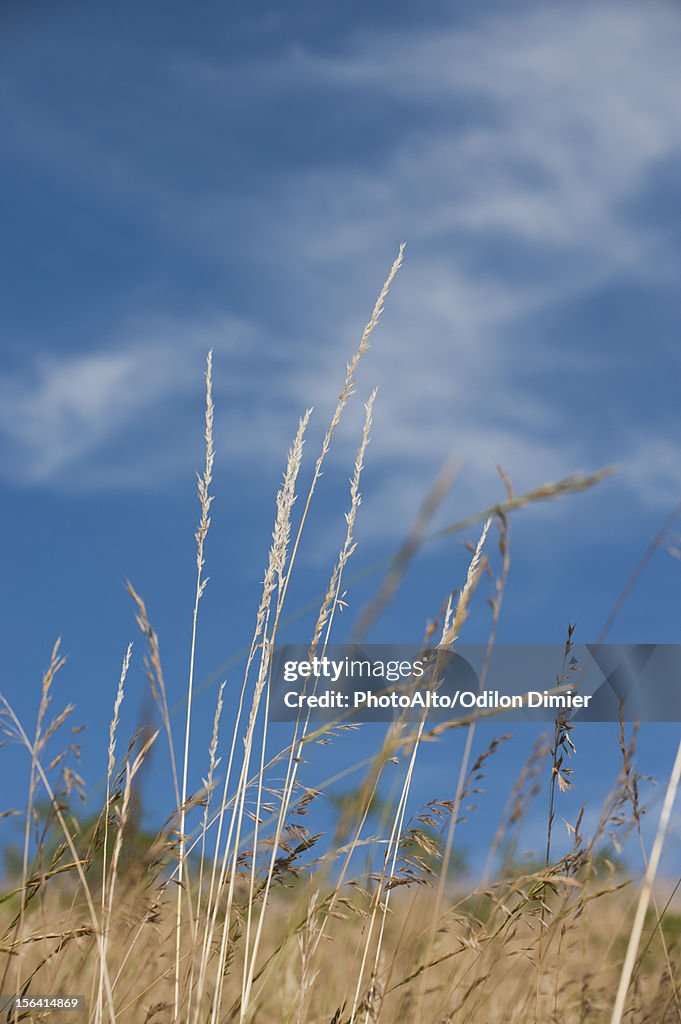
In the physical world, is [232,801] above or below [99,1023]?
above

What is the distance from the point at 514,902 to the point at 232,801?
2.45ft

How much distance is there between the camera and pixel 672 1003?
242 centimetres

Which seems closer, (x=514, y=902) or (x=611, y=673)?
(x=514, y=902)

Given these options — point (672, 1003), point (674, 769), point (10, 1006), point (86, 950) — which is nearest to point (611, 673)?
point (674, 769)

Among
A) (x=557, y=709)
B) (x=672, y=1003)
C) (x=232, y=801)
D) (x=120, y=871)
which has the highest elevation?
(x=557, y=709)

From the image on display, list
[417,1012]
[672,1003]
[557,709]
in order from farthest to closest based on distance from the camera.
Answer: [672,1003] < [557,709] < [417,1012]

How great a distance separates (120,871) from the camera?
2.09 m

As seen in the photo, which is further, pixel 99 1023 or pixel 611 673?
pixel 611 673

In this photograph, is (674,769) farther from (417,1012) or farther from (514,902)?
(417,1012)

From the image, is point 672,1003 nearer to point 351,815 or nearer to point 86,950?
point 351,815

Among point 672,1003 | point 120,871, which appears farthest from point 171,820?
point 672,1003

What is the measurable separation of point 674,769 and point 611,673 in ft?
1.85

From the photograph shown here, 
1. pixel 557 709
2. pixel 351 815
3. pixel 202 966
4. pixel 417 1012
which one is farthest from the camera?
pixel 557 709

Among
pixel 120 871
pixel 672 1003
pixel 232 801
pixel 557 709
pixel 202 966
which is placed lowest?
pixel 672 1003
